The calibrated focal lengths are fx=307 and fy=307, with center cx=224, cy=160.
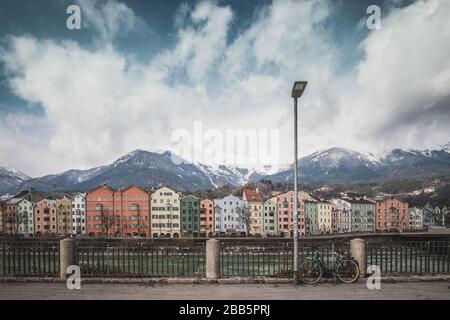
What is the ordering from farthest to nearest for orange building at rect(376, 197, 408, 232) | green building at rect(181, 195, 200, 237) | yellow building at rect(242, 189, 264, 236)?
1. orange building at rect(376, 197, 408, 232)
2. yellow building at rect(242, 189, 264, 236)
3. green building at rect(181, 195, 200, 237)

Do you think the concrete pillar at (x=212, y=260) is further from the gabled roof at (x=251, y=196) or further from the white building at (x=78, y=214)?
the white building at (x=78, y=214)

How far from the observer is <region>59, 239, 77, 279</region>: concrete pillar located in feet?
32.1

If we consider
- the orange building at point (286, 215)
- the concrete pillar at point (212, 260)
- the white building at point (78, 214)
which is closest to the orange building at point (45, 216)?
the white building at point (78, 214)

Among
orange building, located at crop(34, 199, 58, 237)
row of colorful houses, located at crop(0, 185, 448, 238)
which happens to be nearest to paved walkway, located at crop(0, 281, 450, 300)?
row of colorful houses, located at crop(0, 185, 448, 238)

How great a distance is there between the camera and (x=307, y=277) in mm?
9547

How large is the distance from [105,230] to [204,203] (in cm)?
2679

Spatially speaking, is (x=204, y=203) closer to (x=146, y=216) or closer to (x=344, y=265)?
(x=146, y=216)

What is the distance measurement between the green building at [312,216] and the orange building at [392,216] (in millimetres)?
28567

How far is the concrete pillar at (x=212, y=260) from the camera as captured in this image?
9664 millimetres

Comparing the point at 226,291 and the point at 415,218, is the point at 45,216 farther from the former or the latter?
the point at 415,218

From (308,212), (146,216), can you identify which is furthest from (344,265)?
(308,212)

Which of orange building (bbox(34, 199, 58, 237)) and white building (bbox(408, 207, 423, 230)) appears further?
white building (bbox(408, 207, 423, 230))

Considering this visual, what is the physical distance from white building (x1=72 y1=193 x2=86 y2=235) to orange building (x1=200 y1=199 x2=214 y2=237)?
3180cm

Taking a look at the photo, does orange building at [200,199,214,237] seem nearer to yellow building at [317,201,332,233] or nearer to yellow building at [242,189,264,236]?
yellow building at [242,189,264,236]
